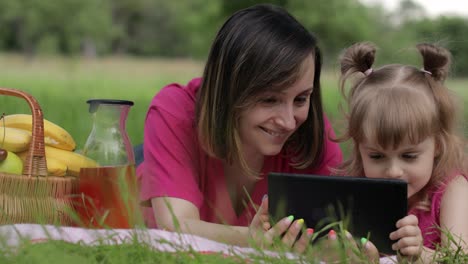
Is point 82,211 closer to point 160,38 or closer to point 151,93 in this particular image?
point 151,93

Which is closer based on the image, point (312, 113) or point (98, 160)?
point (98, 160)

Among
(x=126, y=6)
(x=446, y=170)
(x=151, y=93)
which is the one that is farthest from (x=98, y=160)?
(x=126, y=6)

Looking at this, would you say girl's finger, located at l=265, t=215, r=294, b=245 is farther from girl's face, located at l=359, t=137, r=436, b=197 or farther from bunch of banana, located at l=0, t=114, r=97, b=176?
bunch of banana, located at l=0, t=114, r=97, b=176

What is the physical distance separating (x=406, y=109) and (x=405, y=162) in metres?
0.20

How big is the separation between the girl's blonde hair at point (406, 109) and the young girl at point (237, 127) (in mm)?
209

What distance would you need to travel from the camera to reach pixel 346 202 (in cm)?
225

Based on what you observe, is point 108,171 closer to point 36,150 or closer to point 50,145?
point 36,150

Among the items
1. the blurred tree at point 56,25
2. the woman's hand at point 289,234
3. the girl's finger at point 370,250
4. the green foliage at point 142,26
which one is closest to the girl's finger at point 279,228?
the woman's hand at point 289,234

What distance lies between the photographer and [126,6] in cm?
5416

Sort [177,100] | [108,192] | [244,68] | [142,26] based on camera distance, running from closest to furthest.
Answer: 1. [108,192]
2. [244,68]
3. [177,100]
4. [142,26]

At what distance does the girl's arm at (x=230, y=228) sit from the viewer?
2191 mm

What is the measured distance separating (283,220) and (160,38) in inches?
1894

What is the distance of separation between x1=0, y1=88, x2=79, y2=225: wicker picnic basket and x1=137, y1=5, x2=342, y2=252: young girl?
16.2 inches

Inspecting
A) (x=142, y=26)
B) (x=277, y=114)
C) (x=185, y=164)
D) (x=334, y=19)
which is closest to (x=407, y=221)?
(x=277, y=114)
